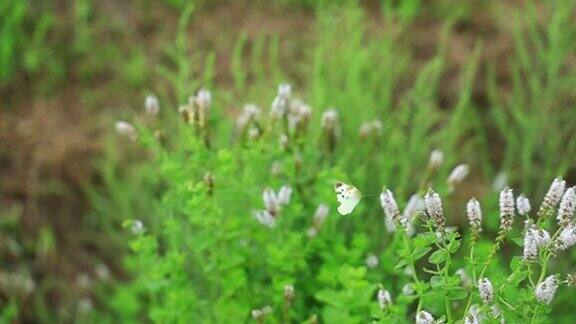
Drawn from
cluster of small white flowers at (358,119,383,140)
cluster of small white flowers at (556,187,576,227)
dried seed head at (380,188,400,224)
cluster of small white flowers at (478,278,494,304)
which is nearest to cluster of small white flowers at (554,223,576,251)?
cluster of small white flowers at (556,187,576,227)

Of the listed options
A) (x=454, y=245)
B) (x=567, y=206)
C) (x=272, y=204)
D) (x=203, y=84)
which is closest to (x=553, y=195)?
(x=567, y=206)

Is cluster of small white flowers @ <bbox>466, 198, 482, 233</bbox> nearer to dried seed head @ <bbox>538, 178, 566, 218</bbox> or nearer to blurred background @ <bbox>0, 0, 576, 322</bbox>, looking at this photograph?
dried seed head @ <bbox>538, 178, 566, 218</bbox>

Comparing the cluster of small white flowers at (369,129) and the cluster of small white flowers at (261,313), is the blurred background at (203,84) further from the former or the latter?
the cluster of small white flowers at (261,313)

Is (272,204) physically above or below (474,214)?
above

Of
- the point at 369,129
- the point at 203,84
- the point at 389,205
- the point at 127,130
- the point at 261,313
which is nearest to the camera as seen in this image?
the point at 389,205

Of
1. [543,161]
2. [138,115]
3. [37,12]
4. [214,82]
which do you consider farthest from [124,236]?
[543,161]

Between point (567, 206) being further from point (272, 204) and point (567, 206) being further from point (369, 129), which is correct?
point (369, 129)

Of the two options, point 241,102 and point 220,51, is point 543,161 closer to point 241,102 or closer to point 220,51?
point 241,102
